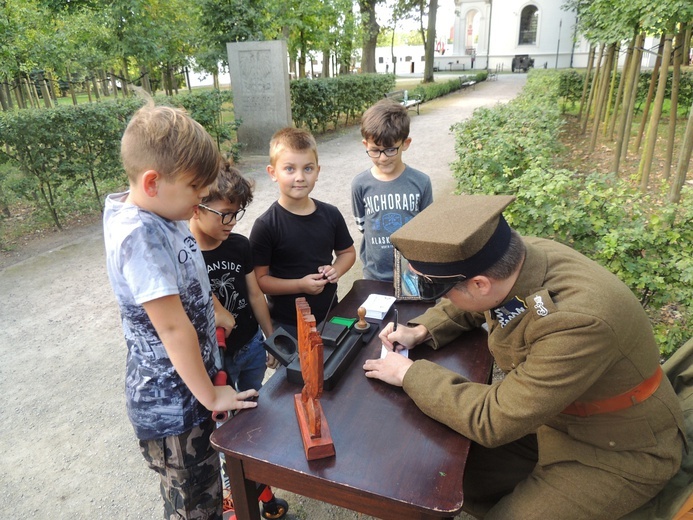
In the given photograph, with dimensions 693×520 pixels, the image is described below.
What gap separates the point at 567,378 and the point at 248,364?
1550 millimetres

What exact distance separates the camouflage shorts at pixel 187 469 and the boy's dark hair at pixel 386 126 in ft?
6.10

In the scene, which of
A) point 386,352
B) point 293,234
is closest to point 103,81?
point 293,234

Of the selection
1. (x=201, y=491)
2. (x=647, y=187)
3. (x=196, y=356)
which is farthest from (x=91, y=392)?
(x=647, y=187)

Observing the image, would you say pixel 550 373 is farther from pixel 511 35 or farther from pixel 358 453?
pixel 511 35

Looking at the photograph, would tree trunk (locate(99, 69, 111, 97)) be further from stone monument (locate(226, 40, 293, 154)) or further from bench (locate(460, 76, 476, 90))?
bench (locate(460, 76, 476, 90))

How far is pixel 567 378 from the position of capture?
133 cm

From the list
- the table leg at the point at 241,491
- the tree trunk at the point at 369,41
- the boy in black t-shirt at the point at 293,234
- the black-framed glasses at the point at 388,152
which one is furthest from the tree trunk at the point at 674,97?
the tree trunk at the point at 369,41

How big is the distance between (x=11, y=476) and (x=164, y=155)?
2347 millimetres

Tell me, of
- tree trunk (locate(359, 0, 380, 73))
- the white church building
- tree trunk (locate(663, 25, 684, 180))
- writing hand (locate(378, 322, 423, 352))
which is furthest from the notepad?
the white church building

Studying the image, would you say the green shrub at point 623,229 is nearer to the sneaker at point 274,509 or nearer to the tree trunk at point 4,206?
the sneaker at point 274,509

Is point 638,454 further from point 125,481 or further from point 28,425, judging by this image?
point 28,425

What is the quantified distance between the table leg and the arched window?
164 feet

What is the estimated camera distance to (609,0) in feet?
23.1

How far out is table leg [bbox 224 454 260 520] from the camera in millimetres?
1465
